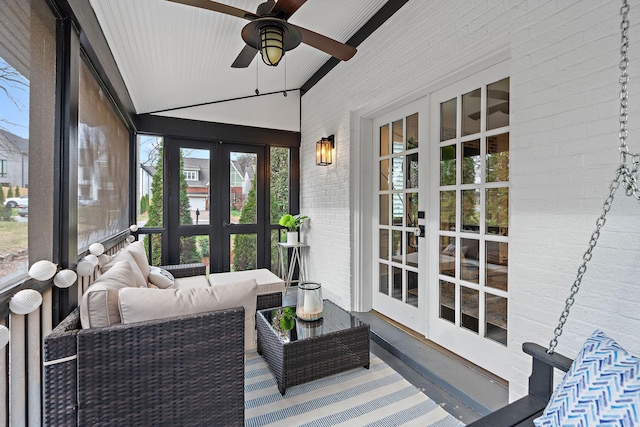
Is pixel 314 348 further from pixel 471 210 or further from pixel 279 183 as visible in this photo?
pixel 279 183

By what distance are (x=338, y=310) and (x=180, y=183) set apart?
2.88 m

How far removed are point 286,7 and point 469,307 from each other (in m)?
2.28

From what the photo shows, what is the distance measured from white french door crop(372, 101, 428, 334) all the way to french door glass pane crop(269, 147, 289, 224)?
1.80 meters

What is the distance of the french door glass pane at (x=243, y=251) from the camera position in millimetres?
4488

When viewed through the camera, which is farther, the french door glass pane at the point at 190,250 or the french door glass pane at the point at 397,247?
the french door glass pane at the point at 190,250

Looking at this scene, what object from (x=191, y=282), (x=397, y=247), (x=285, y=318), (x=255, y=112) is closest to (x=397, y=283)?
(x=397, y=247)

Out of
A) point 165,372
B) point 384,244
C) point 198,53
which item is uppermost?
→ point 198,53

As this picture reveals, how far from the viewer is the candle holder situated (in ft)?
7.61

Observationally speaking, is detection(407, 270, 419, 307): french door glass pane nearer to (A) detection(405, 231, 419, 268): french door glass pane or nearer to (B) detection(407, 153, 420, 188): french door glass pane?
(A) detection(405, 231, 419, 268): french door glass pane

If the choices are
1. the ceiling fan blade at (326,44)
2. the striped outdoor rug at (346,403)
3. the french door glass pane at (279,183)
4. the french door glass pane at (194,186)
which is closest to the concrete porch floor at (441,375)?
the striped outdoor rug at (346,403)

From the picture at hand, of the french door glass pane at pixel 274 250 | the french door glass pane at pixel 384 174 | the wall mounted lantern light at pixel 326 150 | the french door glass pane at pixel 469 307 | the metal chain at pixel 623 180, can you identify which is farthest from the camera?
the french door glass pane at pixel 274 250

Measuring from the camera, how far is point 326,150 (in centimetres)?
374

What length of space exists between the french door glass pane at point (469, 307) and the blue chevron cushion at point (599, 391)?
1.18 m

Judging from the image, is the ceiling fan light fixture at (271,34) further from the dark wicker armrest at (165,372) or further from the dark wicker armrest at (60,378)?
the dark wicker armrest at (60,378)
